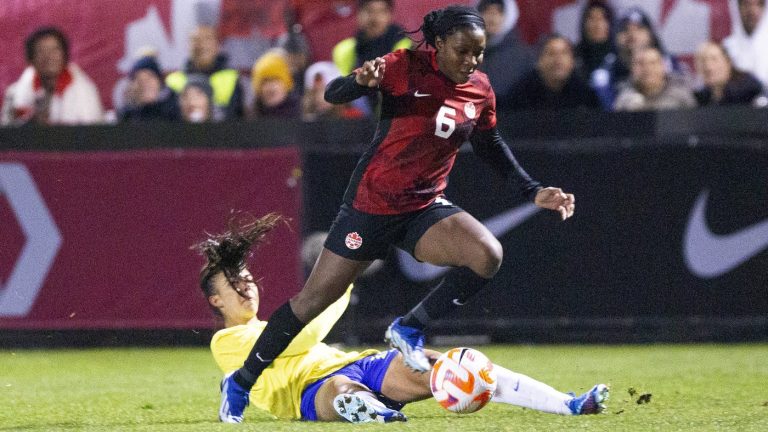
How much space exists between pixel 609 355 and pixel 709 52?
8.78ft

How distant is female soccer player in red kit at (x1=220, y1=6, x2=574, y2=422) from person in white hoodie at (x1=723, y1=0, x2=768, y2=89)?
531cm

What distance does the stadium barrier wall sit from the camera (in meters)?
10.3

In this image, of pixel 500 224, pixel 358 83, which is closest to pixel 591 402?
pixel 358 83

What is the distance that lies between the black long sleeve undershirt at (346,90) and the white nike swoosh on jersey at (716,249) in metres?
5.17

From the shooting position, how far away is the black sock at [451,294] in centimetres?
595

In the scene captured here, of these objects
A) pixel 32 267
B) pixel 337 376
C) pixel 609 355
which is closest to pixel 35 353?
pixel 32 267

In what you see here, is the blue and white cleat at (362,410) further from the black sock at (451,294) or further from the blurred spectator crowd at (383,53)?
the blurred spectator crowd at (383,53)

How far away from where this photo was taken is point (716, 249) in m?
10.3

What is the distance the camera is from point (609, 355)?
9.77 m

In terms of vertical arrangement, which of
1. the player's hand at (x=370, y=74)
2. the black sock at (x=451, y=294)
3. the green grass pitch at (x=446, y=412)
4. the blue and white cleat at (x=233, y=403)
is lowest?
the green grass pitch at (x=446, y=412)

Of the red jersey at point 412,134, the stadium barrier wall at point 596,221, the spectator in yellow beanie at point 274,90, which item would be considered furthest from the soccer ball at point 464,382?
the spectator in yellow beanie at point 274,90

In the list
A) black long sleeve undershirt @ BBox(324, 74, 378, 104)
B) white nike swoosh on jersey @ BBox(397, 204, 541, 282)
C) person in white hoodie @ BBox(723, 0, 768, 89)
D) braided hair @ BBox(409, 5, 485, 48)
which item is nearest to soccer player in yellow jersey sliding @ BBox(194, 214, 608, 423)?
black long sleeve undershirt @ BBox(324, 74, 378, 104)

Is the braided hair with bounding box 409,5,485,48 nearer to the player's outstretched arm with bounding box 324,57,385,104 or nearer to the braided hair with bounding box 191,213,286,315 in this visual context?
the player's outstretched arm with bounding box 324,57,385,104

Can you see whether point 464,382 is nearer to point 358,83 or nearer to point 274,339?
point 274,339
